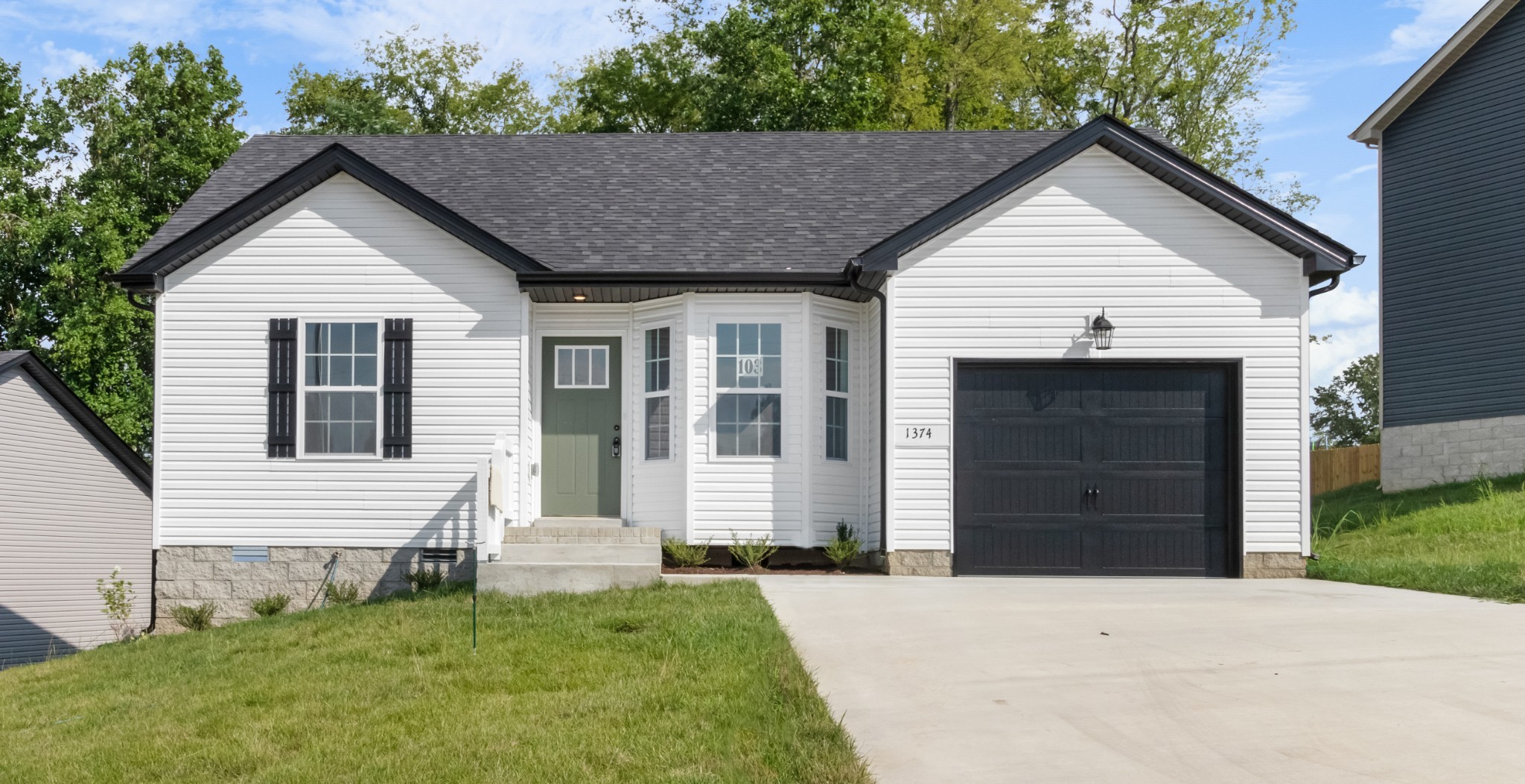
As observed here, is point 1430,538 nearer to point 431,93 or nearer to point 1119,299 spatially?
point 1119,299

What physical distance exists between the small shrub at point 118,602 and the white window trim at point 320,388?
9.25 ft

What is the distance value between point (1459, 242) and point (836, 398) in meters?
13.3

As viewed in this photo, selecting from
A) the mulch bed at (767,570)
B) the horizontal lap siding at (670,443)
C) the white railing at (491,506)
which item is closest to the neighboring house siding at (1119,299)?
the mulch bed at (767,570)

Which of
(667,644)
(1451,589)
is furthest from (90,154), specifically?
(1451,589)

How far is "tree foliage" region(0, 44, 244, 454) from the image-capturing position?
2606 cm

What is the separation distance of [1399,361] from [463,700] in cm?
2002

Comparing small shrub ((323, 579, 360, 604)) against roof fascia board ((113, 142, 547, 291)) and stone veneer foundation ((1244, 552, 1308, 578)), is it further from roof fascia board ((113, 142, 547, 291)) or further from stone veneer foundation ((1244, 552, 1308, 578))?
stone veneer foundation ((1244, 552, 1308, 578))

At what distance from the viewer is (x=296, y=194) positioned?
13.1 m

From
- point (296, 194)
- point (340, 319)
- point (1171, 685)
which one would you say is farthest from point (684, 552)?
point (1171, 685)

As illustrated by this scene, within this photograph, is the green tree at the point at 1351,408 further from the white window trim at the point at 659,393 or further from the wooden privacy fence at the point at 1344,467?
the white window trim at the point at 659,393

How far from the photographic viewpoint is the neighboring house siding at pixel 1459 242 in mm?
20000

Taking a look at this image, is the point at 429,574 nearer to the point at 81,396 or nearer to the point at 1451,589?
the point at 1451,589

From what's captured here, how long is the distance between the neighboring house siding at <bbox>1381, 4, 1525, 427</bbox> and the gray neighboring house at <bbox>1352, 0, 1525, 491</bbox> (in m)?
0.02

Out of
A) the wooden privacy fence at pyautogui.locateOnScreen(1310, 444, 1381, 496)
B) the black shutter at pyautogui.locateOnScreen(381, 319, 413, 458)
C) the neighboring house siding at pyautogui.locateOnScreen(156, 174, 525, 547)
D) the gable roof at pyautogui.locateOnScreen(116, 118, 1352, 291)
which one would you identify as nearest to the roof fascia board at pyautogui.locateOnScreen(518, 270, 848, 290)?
the gable roof at pyautogui.locateOnScreen(116, 118, 1352, 291)
